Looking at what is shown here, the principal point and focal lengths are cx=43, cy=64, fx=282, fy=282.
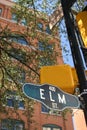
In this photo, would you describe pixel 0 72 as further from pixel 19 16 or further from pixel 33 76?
pixel 19 16

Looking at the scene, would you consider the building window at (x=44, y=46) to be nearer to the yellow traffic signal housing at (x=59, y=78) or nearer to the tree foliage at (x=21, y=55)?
the tree foliage at (x=21, y=55)

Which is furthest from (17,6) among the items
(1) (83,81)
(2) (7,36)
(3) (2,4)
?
(3) (2,4)

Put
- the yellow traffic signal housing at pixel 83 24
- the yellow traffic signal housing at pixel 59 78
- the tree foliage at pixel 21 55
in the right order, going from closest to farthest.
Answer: the yellow traffic signal housing at pixel 59 78 → the yellow traffic signal housing at pixel 83 24 → the tree foliage at pixel 21 55

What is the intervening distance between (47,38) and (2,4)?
88.5ft

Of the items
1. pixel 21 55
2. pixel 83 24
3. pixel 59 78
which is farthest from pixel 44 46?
pixel 59 78

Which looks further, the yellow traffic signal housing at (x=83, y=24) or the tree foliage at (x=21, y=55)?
the tree foliage at (x=21, y=55)

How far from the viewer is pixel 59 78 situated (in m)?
3.27

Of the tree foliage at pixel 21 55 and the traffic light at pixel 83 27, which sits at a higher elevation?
the tree foliage at pixel 21 55

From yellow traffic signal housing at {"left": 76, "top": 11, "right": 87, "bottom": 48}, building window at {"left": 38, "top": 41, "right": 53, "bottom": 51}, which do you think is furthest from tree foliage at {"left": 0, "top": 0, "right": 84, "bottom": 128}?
yellow traffic signal housing at {"left": 76, "top": 11, "right": 87, "bottom": 48}

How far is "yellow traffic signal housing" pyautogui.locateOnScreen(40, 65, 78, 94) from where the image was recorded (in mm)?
3242

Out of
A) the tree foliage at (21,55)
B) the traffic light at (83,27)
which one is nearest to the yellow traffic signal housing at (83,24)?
the traffic light at (83,27)

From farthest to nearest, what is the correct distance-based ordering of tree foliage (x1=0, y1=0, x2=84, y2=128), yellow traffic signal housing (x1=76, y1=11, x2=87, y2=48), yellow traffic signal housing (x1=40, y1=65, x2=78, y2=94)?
tree foliage (x1=0, y1=0, x2=84, y2=128) → yellow traffic signal housing (x1=76, y1=11, x2=87, y2=48) → yellow traffic signal housing (x1=40, y1=65, x2=78, y2=94)

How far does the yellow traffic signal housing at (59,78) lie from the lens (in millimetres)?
3242

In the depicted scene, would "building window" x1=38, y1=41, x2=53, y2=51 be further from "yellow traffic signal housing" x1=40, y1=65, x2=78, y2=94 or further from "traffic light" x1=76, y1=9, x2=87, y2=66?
"yellow traffic signal housing" x1=40, y1=65, x2=78, y2=94
